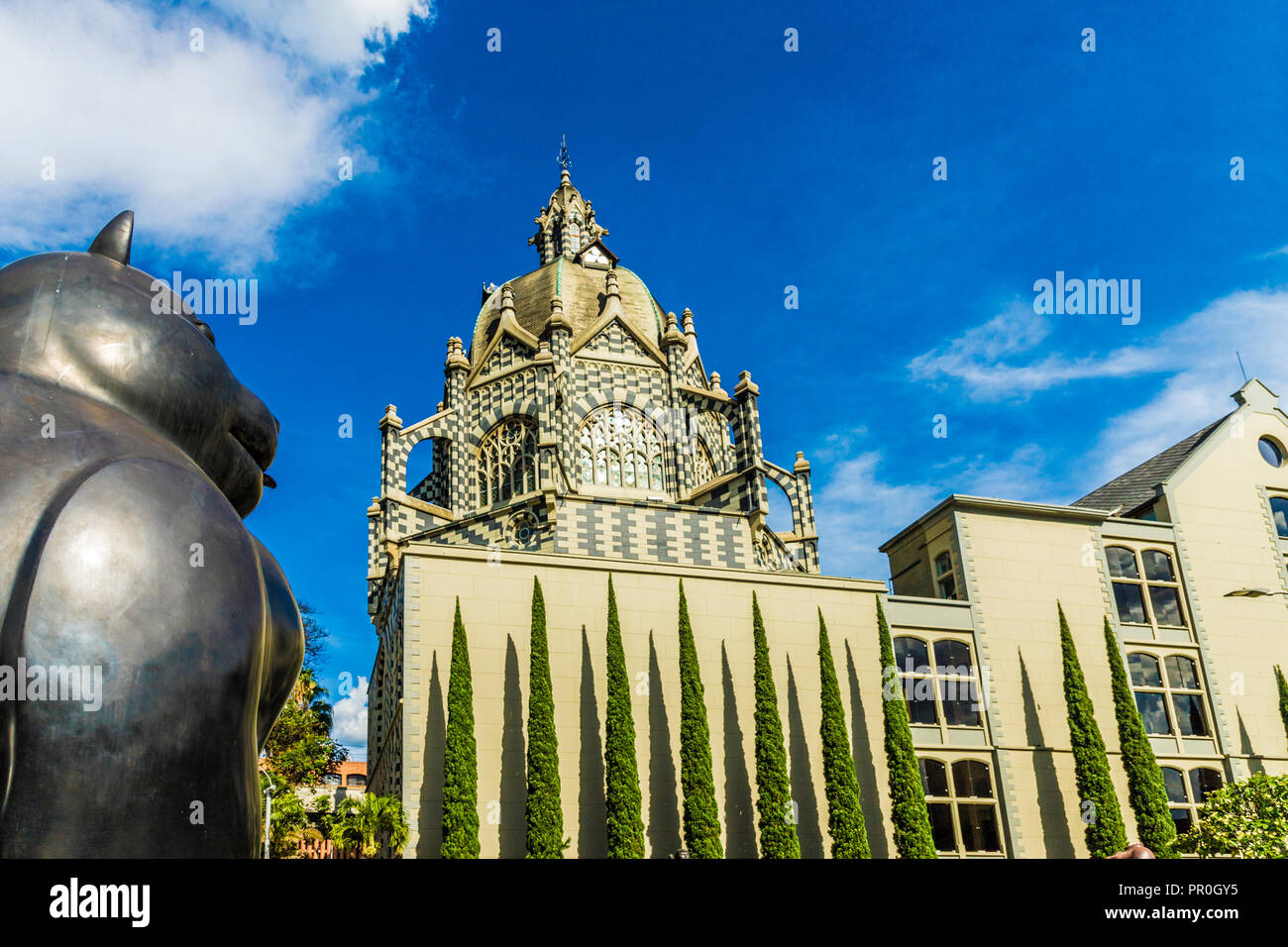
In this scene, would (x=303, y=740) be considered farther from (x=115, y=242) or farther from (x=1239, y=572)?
(x=115, y=242)

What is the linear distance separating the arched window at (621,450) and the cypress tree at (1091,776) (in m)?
16.8

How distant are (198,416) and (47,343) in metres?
0.80

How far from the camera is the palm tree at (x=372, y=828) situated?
1013 inches

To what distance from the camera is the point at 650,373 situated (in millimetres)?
44250

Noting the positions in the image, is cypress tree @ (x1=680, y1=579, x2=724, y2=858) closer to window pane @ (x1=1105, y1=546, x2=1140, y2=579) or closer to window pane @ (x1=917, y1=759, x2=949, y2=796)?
window pane @ (x1=917, y1=759, x2=949, y2=796)

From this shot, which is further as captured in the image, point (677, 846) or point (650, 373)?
point (650, 373)

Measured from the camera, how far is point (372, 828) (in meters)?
25.9

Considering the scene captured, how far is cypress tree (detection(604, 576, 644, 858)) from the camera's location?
26359mm

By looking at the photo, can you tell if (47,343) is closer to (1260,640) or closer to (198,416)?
(198,416)

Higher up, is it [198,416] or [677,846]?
[198,416]

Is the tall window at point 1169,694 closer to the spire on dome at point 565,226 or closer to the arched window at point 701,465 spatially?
the arched window at point 701,465

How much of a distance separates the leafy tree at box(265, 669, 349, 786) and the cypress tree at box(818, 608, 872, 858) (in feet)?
66.2

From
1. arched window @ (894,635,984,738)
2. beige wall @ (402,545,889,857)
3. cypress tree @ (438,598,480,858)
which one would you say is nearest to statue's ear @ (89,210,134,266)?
cypress tree @ (438,598,480,858)
